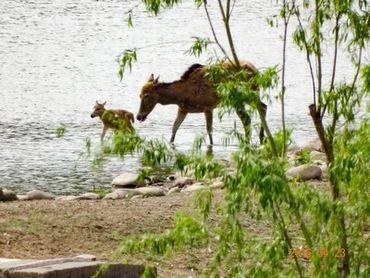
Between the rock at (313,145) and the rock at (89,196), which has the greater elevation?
the rock at (313,145)

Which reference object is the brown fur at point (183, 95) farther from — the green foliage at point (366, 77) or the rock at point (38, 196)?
the green foliage at point (366, 77)

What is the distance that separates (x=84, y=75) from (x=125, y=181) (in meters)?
8.33

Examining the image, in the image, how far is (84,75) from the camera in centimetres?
2181

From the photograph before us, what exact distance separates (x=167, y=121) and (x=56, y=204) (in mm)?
7740

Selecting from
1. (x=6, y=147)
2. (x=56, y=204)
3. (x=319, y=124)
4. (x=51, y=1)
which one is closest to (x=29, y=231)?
(x=56, y=204)

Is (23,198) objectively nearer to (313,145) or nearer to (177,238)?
(313,145)

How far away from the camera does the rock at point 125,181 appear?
13570mm

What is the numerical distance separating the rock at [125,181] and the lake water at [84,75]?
0.24m

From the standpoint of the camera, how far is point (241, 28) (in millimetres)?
26688

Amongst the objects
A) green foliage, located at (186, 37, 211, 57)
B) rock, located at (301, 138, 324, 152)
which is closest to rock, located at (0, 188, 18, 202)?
rock, located at (301, 138, 324, 152)

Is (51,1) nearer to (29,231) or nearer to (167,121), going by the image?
(167,121)

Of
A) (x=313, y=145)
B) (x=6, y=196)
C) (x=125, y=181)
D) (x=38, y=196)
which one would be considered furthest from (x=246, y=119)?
(x=313, y=145)

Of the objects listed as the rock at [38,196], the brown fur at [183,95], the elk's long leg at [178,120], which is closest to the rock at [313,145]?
the elk's long leg at [178,120]

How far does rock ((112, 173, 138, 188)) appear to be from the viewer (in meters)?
13.6
